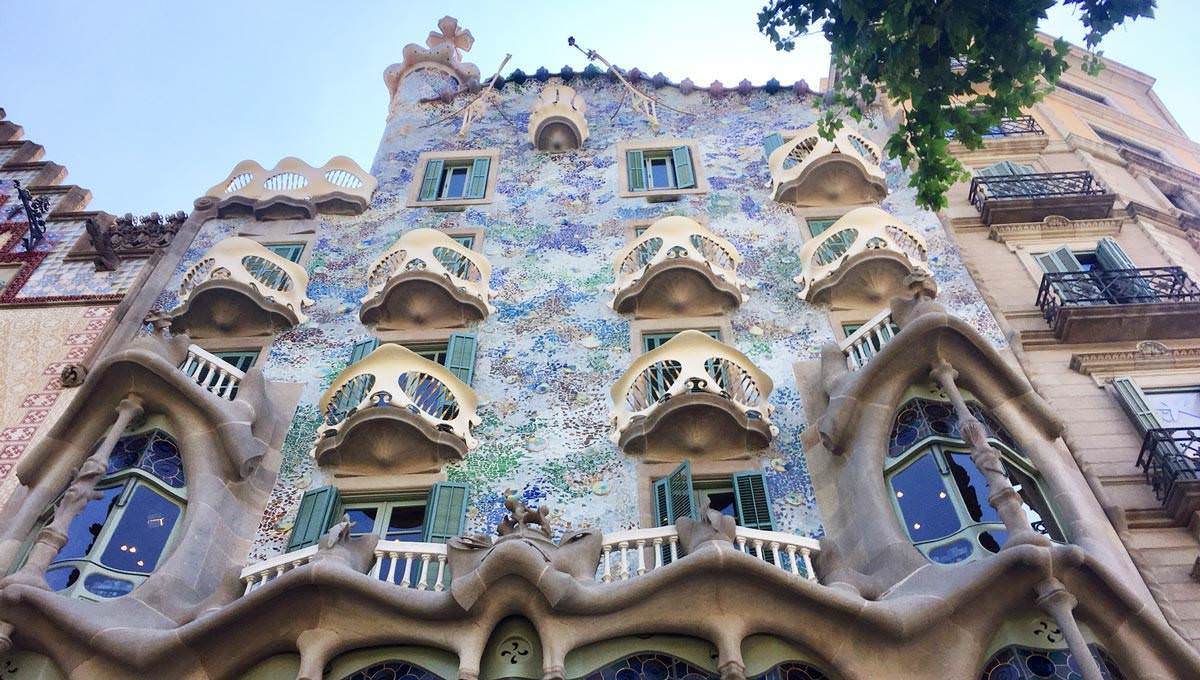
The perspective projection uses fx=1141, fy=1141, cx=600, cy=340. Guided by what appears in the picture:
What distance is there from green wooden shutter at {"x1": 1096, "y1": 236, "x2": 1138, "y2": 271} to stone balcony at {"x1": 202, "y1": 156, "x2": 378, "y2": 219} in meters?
11.6

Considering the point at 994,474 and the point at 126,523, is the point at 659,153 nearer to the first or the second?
the point at 994,474

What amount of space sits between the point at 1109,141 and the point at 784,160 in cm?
819

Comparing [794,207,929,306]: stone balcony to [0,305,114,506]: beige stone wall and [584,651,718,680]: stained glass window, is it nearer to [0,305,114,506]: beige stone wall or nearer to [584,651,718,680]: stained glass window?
[584,651,718,680]: stained glass window

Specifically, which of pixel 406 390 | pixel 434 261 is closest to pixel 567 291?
pixel 434 261

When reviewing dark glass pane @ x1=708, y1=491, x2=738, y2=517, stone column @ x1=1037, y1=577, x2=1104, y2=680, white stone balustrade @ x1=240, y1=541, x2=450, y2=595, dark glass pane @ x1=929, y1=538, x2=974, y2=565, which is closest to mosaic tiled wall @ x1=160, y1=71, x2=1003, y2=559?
dark glass pane @ x1=708, y1=491, x2=738, y2=517

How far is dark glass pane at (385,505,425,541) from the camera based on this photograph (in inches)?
503

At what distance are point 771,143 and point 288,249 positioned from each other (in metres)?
8.41

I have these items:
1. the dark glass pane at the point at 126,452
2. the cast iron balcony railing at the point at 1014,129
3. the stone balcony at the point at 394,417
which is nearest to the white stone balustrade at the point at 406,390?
the stone balcony at the point at 394,417

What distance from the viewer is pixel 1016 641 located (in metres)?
9.89

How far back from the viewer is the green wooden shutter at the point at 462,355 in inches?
591

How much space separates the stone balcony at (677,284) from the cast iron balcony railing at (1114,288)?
164 inches

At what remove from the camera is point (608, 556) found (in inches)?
427

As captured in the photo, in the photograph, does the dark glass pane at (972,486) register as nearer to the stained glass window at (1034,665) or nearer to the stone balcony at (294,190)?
the stained glass window at (1034,665)

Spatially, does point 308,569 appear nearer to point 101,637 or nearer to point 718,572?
point 101,637
